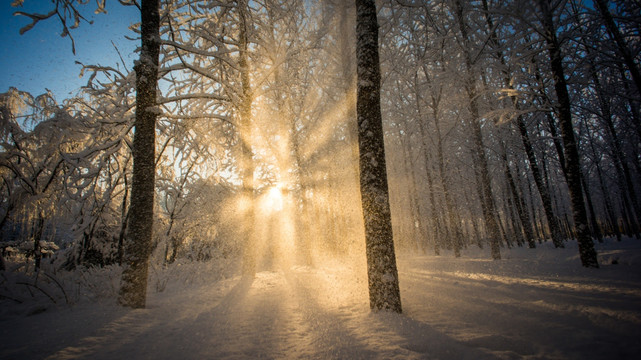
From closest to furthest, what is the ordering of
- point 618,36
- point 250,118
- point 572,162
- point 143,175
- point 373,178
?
1. point 373,178
2. point 143,175
3. point 618,36
4. point 572,162
5. point 250,118

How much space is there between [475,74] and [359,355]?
394 inches

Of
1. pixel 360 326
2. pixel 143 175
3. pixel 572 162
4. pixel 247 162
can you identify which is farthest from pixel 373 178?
pixel 572 162

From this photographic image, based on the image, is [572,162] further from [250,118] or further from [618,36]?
[250,118]

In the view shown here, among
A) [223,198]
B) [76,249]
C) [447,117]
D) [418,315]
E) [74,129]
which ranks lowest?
[418,315]

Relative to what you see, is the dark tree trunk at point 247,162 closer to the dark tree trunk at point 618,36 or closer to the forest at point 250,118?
the forest at point 250,118

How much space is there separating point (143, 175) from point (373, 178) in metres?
4.13

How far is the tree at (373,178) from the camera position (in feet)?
10.9

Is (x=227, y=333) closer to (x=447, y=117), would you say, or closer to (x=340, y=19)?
(x=340, y=19)

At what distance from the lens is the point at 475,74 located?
27.7 feet

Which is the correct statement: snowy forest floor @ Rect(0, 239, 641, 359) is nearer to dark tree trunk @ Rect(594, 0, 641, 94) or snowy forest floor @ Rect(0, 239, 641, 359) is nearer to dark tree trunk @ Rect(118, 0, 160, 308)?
dark tree trunk @ Rect(118, 0, 160, 308)

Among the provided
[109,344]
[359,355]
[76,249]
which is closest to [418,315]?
[359,355]

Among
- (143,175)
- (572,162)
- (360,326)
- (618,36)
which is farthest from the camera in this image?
(572,162)

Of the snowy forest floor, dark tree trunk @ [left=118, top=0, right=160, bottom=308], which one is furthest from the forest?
the snowy forest floor

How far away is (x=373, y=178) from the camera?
3.49 metres
